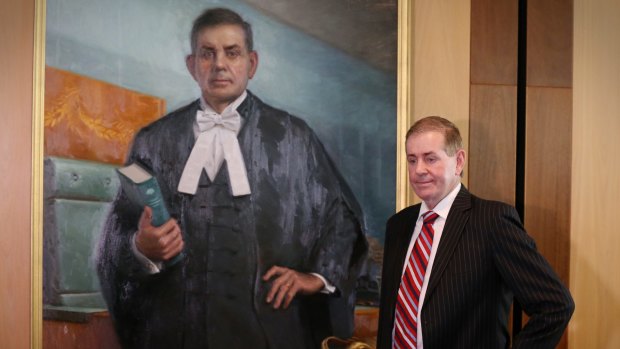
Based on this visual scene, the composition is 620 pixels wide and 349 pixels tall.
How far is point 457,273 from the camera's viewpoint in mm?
2053

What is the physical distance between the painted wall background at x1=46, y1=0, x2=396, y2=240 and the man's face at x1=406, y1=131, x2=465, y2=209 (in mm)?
515

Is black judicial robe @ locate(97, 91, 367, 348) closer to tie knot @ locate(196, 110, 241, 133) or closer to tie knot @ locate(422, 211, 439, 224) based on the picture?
tie knot @ locate(196, 110, 241, 133)

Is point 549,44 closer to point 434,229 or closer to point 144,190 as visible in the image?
point 434,229

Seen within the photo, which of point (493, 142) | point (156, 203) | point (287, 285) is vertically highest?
point (493, 142)

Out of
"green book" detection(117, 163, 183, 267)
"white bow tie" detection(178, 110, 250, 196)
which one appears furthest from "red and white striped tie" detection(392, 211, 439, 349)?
"green book" detection(117, 163, 183, 267)

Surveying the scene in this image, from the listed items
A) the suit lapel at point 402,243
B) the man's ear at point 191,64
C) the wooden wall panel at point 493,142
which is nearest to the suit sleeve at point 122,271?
the man's ear at point 191,64

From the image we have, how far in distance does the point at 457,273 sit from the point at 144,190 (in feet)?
4.16

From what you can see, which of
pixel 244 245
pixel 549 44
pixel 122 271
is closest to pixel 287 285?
pixel 244 245

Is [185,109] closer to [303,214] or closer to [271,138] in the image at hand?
[271,138]

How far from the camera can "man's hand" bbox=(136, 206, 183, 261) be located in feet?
8.75

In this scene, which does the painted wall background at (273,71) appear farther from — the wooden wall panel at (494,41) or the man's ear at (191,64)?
the wooden wall panel at (494,41)

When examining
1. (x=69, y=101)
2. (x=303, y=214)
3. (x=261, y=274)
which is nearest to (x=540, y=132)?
(x=303, y=214)

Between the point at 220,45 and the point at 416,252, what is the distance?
1125 millimetres

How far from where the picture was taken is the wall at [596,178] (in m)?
2.68
